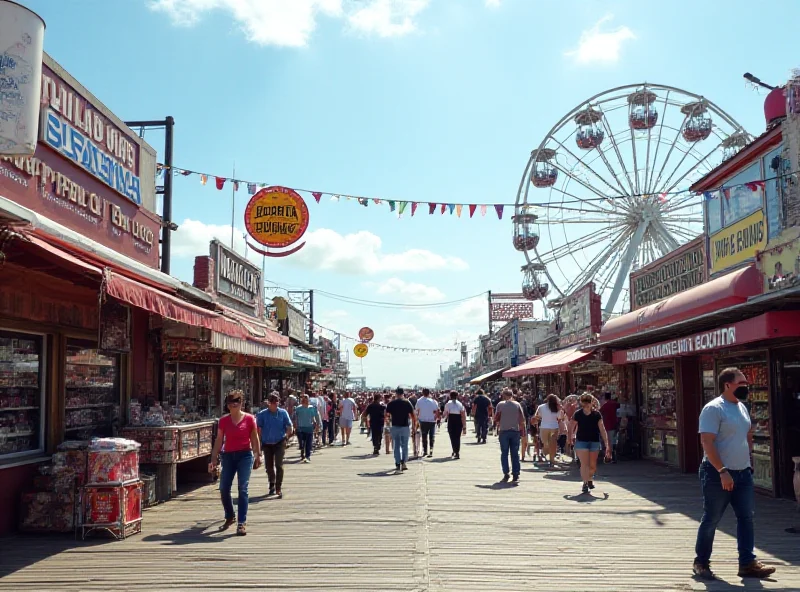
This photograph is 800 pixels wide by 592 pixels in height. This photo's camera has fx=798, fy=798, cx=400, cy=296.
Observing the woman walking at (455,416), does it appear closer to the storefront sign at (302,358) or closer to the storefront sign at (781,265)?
the storefront sign at (302,358)

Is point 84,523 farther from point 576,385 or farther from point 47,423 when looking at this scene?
point 576,385

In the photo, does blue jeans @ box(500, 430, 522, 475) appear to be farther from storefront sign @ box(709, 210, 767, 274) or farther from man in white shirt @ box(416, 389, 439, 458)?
man in white shirt @ box(416, 389, 439, 458)

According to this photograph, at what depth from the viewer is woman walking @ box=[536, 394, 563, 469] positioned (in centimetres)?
1584

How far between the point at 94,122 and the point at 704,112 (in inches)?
877

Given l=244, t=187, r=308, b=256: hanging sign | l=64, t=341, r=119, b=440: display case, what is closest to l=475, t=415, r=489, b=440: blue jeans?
l=244, t=187, r=308, b=256: hanging sign

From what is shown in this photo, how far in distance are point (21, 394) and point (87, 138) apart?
3759 millimetres

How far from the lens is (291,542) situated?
8297mm

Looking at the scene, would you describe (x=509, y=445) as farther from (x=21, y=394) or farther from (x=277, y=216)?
(x=21, y=394)

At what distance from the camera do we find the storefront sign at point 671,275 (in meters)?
14.7

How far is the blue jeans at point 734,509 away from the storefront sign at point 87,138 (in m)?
8.33

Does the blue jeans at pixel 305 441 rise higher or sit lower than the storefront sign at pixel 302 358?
lower

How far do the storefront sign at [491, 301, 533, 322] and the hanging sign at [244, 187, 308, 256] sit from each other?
47.4m

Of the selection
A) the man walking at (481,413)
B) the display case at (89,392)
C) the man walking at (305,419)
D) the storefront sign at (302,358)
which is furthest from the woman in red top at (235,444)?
the man walking at (481,413)

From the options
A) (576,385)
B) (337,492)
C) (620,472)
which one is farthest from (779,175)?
(576,385)
